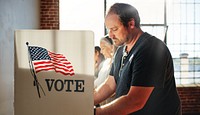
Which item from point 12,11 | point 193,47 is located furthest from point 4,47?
point 193,47

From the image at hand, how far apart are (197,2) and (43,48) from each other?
3.25m

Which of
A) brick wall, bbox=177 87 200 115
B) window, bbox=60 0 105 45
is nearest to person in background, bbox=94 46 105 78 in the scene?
window, bbox=60 0 105 45

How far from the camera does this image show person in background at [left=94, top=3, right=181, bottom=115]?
177 centimetres

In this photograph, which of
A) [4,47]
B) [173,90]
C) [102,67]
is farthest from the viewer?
[102,67]

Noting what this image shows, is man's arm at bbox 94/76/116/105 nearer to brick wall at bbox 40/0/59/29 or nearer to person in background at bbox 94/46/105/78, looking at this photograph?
person in background at bbox 94/46/105/78

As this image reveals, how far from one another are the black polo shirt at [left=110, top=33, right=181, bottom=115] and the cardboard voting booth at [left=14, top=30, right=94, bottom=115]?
0.41 meters

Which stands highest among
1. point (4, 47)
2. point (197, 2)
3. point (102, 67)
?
point (197, 2)

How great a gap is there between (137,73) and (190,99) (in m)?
2.66

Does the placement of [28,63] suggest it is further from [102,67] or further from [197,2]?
[197,2]

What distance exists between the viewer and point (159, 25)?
3.64 meters

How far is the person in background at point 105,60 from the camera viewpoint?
2.18 m

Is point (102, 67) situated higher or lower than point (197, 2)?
lower

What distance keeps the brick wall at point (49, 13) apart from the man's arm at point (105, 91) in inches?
75.5

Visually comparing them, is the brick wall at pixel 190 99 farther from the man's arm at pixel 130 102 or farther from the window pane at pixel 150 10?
the man's arm at pixel 130 102
